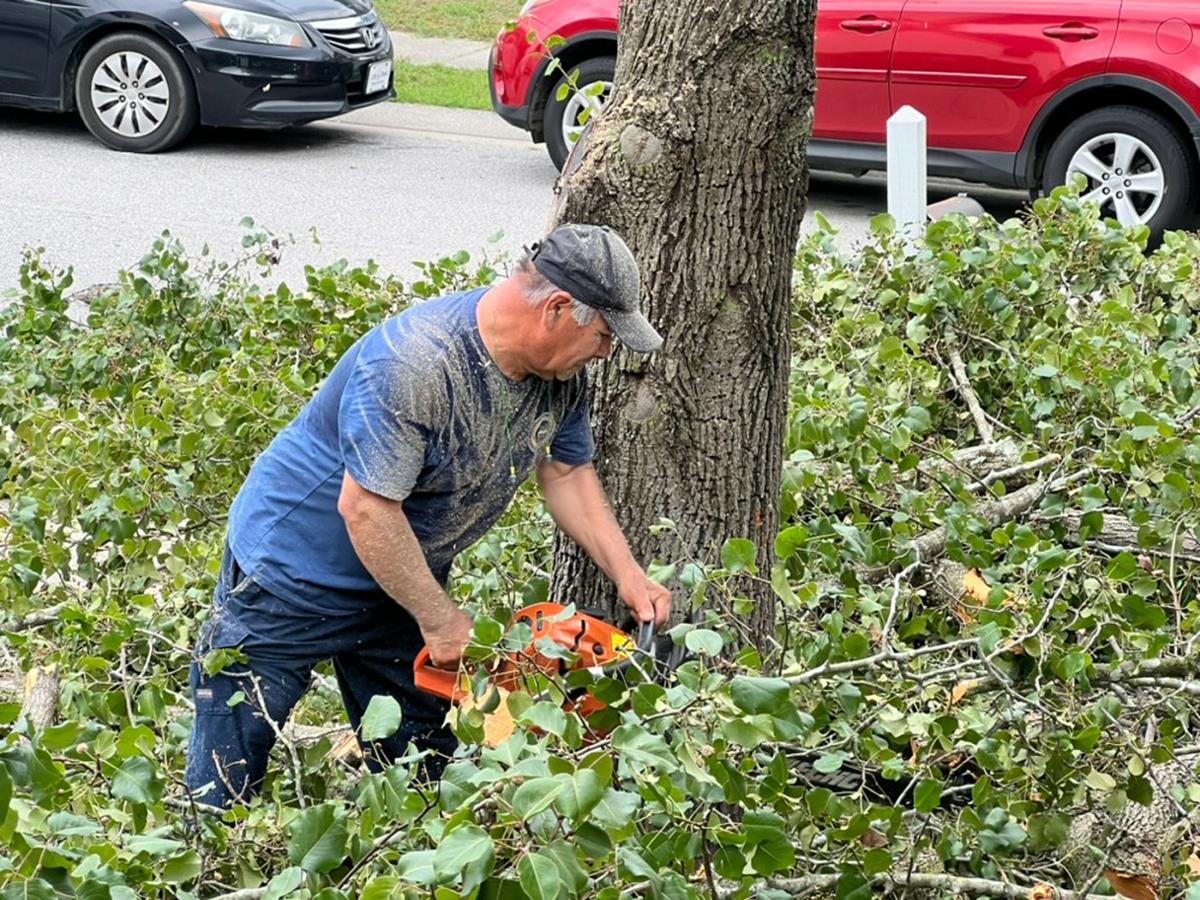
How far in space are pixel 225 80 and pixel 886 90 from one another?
4533 mm

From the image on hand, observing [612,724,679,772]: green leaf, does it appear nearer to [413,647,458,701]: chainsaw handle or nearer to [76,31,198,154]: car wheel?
[413,647,458,701]: chainsaw handle

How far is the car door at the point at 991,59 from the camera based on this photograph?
935 centimetres

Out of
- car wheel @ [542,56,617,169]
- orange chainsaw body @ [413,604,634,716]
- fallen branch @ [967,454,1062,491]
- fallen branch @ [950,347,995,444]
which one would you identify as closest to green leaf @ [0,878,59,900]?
orange chainsaw body @ [413,604,634,716]

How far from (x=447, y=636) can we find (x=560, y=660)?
312 millimetres

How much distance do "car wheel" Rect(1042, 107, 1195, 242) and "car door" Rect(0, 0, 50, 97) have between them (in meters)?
6.73

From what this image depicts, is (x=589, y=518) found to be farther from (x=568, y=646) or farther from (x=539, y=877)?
(x=539, y=877)

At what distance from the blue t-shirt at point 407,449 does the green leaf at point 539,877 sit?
1.21m

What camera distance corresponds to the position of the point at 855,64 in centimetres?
989

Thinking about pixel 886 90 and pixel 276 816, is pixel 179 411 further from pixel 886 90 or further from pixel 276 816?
pixel 886 90

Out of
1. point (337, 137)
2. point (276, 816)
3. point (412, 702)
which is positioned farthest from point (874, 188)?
point (276, 816)

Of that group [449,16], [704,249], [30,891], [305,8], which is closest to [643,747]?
[30,891]

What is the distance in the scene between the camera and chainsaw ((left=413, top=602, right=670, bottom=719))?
9.25ft

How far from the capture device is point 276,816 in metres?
2.95

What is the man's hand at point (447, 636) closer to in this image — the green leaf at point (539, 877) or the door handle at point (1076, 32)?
the green leaf at point (539, 877)
